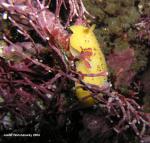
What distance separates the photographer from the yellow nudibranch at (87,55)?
3125 millimetres

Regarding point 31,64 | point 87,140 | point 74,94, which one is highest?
point 31,64

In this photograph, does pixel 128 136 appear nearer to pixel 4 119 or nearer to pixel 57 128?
pixel 57 128

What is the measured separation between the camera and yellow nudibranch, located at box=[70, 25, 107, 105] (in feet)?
10.3

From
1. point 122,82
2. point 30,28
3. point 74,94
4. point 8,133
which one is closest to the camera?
point 30,28

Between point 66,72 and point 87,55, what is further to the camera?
point 66,72

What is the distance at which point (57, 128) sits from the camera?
4043 millimetres

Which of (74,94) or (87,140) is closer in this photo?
(74,94)

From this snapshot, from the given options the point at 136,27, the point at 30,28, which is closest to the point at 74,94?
the point at 30,28

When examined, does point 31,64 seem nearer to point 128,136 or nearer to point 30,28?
point 30,28

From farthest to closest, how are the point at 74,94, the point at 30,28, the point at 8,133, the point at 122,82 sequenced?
the point at 122,82
the point at 8,133
the point at 74,94
the point at 30,28

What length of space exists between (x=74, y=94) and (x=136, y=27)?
150 cm

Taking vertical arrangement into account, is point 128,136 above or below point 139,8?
below

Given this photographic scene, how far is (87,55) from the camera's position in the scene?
10.1 feet

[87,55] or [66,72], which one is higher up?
[87,55]
